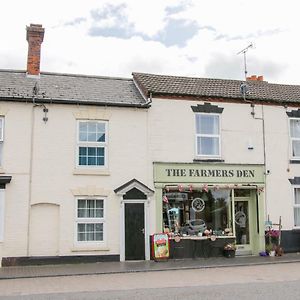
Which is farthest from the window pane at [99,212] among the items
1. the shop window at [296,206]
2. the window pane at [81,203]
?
the shop window at [296,206]

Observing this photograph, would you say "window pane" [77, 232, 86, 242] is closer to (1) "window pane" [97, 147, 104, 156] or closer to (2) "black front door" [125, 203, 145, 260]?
(2) "black front door" [125, 203, 145, 260]

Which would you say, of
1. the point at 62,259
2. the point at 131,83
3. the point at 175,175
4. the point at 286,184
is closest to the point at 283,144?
the point at 286,184

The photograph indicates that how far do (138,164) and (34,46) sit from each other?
6516mm

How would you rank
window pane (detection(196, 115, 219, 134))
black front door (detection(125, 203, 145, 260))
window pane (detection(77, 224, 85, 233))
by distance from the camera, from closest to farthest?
window pane (detection(77, 224, 85, 233)) < black front door (detection(125, 203, 145, 260)) < window pane (detection(196, 115, 219, 134))

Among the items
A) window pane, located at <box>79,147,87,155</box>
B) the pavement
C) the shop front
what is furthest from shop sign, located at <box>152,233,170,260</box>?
window pane, located at <box>79,147,87,155</box>


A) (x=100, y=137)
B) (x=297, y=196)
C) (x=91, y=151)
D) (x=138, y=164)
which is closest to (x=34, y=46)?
(x=100, y=137)

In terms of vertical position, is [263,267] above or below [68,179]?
below

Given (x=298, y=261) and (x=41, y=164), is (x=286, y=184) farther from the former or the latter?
(x=41, y=164)

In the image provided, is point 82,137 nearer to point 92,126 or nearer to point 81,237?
point 92,126

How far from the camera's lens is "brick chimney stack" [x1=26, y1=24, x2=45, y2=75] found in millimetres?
20172

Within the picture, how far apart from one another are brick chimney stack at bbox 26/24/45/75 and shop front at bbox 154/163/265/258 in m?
6.52

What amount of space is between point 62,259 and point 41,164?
3.55 m

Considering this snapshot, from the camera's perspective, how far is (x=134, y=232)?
61.3ft

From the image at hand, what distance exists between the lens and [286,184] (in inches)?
819
